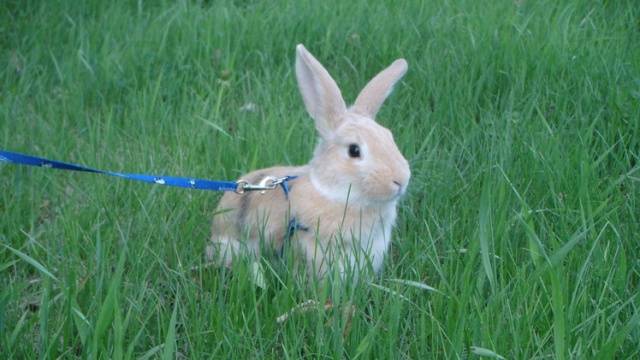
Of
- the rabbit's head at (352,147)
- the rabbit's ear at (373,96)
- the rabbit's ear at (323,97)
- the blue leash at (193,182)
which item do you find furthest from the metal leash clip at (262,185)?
the rabbit's ear at (373,96)

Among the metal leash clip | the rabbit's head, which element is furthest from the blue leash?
the rabbit's head

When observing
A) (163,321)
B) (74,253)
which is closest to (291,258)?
→ (163,321)

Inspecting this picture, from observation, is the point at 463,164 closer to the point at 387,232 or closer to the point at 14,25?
the point at 387,232

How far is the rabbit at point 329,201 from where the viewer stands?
2809 millimetres

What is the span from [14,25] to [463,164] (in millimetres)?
3358

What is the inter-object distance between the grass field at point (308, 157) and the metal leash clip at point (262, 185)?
0.28 m

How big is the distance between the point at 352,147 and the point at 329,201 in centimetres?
21

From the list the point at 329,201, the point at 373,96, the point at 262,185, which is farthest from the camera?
the point at 373,96

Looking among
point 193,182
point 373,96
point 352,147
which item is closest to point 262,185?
point 193,182

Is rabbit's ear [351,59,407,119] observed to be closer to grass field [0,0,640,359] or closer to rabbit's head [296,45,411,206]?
rabbit's head [296,45,411,206]

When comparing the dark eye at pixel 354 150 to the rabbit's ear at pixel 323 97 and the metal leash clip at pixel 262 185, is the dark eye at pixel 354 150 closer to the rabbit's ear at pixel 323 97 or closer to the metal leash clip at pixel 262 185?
the rabbit's ear at pixel 323 97

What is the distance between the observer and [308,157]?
3.83 meters

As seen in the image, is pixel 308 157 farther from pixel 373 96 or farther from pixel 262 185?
pixel 262 185

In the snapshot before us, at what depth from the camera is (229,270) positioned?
113 inches
